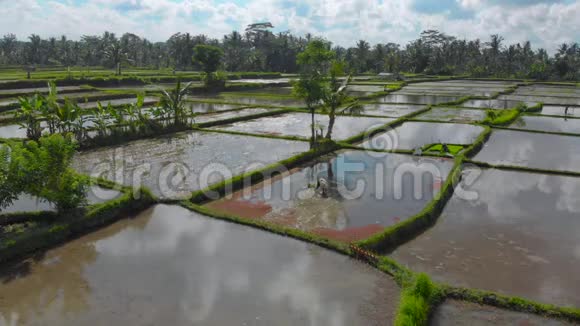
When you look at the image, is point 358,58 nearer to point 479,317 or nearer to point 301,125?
point 301,125

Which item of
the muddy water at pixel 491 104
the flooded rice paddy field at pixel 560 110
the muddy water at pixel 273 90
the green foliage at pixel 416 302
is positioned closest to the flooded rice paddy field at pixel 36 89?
the muddy water at pixel 273 90

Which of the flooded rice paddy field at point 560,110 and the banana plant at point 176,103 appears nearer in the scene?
the banana plant at point 176,103

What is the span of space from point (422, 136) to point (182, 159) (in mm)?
11775

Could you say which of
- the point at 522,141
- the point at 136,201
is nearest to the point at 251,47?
the point at 522,141

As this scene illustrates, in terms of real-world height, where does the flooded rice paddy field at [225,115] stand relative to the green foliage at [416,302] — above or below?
above

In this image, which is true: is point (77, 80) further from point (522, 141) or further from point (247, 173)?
point (522, 141)

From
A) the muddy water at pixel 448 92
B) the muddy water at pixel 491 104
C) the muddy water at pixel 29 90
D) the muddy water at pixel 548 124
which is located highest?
the muddy water at pixel 448 92

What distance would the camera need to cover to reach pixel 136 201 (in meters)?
12.1

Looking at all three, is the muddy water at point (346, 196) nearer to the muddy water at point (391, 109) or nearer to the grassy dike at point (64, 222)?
the grassy dike at point (64, 222)

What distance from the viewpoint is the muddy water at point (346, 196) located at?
11.3 meters

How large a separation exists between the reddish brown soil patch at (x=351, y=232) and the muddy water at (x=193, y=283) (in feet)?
2.34

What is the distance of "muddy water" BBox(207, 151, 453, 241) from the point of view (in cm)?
1127

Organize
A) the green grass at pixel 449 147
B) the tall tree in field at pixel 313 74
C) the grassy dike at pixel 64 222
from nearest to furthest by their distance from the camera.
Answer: the grassy dike at pixel 64 222 → the green grass at pixel 449 147 → the tall tree in field at pixel 313 74

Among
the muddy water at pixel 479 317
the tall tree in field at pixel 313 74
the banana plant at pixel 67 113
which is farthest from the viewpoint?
the tall tree in field at pixel 313 74
